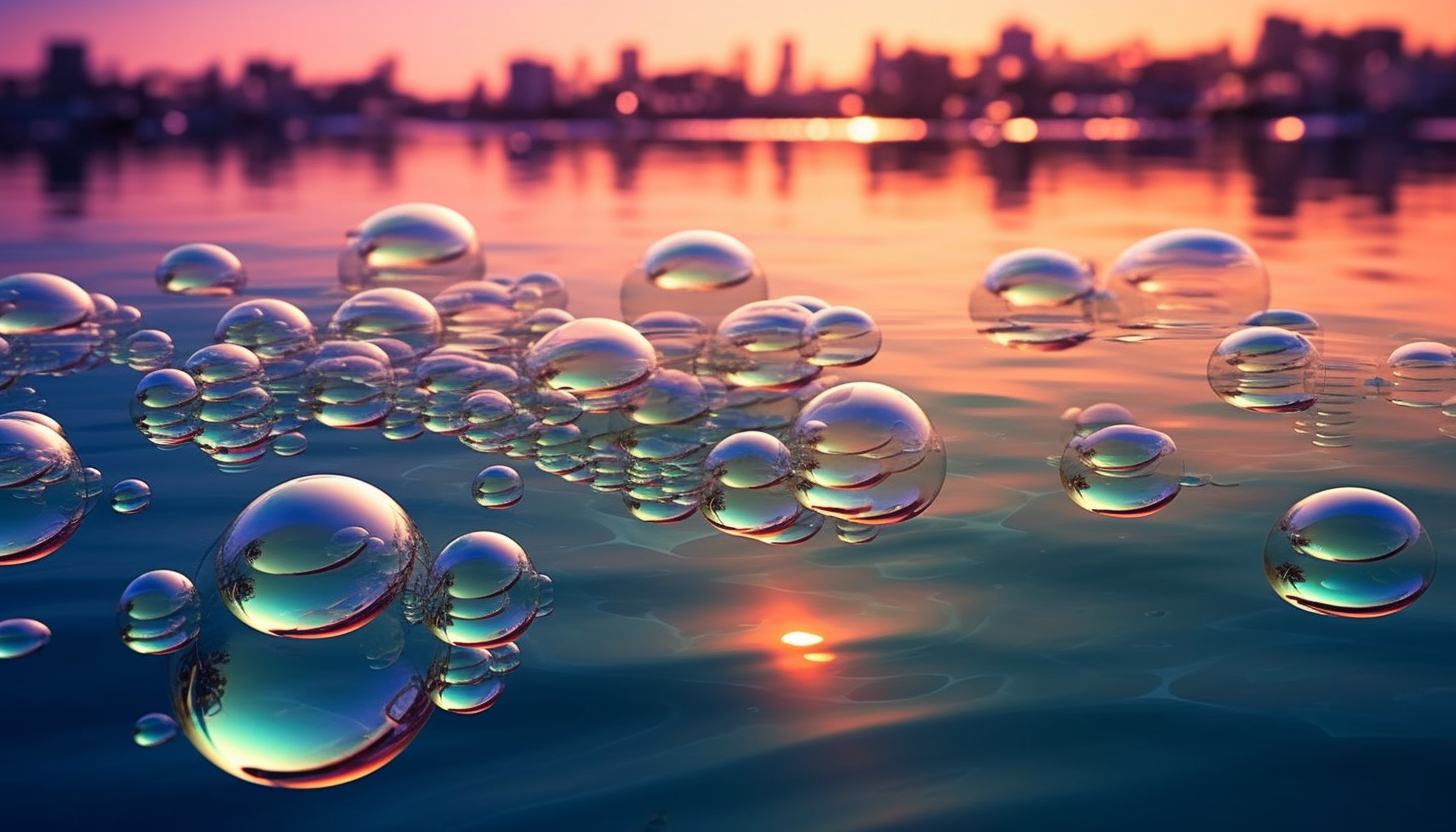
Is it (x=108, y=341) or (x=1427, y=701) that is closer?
(x=1427, y=701)

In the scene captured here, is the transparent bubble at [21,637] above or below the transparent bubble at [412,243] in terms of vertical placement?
below

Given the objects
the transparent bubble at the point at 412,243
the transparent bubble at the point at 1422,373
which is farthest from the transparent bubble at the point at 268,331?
the transparent bubble at the point at 1422,373

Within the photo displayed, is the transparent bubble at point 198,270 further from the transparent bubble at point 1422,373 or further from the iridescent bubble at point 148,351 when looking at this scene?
the transparent bubble at point 1422,373

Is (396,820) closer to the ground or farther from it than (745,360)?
closer to the ground

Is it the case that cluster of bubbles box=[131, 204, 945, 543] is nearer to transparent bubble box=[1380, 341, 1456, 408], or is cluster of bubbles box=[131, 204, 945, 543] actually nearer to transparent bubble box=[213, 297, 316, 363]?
transparent bubble box=[213, 297, 316, 363]

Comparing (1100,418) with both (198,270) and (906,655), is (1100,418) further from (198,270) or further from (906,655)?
(198,270)

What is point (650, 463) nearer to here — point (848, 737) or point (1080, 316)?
point (848, 737)

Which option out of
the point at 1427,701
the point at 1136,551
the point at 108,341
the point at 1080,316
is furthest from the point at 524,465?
the point at 1080,316
